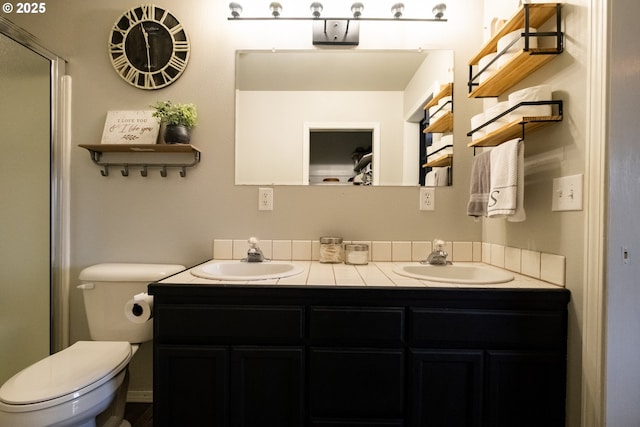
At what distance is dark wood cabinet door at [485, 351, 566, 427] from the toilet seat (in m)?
1.38

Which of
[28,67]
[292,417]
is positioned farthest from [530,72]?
[28,67]

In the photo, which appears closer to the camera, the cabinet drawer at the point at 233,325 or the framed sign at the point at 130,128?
the cabinet drawer at the point at 233,325

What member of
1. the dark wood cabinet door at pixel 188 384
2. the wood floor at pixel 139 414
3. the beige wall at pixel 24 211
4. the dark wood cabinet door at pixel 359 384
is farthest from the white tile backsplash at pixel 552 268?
the beige wall at pixel 24 211

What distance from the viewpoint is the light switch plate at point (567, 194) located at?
94 cm

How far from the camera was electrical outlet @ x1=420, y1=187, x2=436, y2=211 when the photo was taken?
1535 millimetres

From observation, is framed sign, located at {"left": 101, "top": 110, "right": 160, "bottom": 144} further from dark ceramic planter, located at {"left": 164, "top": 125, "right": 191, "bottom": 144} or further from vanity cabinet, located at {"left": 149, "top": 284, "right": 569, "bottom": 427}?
vanity cabinet, located at {"left": 149, "top": 284, "right": 569, "bottom": 427}

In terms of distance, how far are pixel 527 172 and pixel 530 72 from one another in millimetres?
401

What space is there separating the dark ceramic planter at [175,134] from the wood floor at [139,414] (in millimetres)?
1425

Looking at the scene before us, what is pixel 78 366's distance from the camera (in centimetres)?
107

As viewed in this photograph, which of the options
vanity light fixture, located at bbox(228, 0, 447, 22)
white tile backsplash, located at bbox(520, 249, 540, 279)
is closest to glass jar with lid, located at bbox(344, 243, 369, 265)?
white tile backsplash, located at bbox(520, 249, 540, 279)

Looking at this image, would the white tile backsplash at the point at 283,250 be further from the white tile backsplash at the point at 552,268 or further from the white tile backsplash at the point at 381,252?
the white tile backsplash at the point at 552,268

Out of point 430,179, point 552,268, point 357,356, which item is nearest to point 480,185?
point 430,179

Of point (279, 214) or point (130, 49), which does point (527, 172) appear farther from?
point (130, 49)

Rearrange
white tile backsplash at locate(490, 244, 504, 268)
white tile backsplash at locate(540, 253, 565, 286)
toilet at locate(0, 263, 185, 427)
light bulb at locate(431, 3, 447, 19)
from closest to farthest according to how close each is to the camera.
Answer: toilet at locate(0, 263, 185, 427)
white tile backsplash at locate(540, 253, 565, 286)
white tile backsplash at locate(490, 244, 504, 268)
light bulb at locate(431, 3, 447, 19)
